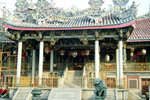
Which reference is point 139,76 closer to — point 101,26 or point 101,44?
point 101,44

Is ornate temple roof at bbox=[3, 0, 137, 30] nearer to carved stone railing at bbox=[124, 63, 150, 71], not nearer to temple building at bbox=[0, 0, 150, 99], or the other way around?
temple building at bbox=[0, 0, 150, 99]

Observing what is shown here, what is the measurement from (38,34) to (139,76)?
9509 millimetres

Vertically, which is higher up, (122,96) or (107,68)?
(107,68)

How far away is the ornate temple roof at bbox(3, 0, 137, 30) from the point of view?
14.3 metres

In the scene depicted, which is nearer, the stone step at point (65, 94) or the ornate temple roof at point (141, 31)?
the stone step at point (65, 94)

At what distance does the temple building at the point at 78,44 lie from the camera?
48.1 feet

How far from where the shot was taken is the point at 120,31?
14.4 m

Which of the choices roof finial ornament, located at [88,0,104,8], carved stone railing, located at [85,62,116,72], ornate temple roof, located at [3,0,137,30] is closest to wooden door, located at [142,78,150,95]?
carved stone railing, located at [85,62,116,72]

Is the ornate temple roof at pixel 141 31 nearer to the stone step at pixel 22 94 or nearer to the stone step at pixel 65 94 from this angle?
the stone step at pixel 65 94

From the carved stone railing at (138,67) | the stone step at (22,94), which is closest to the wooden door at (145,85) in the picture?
the carved stone railing at (138,67)

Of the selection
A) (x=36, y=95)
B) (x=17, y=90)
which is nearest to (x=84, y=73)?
(x=17, y=90)

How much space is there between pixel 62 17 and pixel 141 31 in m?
8.59

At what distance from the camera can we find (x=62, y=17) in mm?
16531

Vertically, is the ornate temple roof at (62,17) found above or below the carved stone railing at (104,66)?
above
